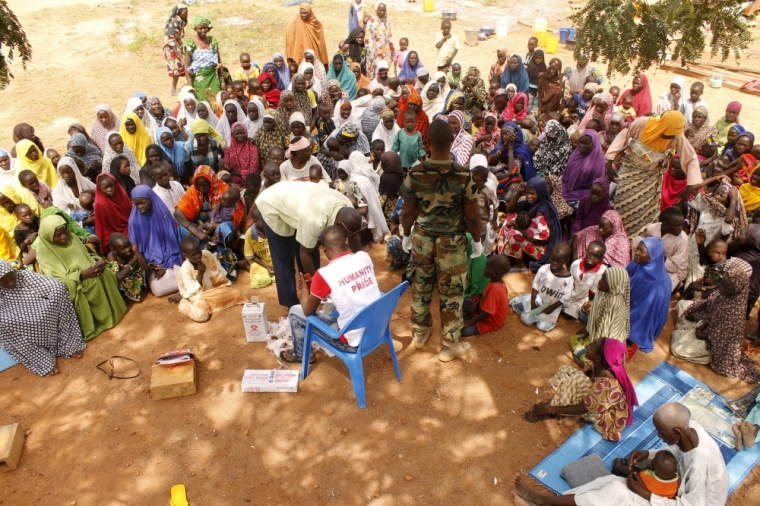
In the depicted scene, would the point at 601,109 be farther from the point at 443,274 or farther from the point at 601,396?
the point at 601,396

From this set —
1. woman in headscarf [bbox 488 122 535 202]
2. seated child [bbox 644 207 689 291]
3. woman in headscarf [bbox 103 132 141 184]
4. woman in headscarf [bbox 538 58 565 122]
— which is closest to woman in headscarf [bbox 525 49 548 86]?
woman in headscarf [bbox 538 58 565 122]

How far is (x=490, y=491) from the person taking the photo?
12.4 feet

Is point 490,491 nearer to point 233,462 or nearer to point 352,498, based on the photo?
point 352,498

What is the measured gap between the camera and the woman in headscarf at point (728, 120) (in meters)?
8.05

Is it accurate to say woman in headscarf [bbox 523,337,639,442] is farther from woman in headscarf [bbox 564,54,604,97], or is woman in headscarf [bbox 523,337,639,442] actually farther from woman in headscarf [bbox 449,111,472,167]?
woman in headscarf [bbox 564,54,604,97]

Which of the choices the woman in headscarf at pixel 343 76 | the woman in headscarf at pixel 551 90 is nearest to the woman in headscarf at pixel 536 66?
the woman in headscarf at pixel 551 90

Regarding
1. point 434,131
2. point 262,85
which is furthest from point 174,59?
point 434,131

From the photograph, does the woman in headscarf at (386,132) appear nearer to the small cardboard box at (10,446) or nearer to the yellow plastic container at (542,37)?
the small cardboard box at (10,446)

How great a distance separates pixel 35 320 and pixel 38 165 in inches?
120

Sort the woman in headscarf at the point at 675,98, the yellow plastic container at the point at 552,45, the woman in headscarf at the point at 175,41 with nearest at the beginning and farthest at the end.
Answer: the woman in headscarf at the point at 675,98 < the woman in headscarf at the point at 175,41 < the yellow plastic container at the point at 552,45

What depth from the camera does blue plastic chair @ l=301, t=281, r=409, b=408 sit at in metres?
3.91

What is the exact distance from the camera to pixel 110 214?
A: 6168 millimetres

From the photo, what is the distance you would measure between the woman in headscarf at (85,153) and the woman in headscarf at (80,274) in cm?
242

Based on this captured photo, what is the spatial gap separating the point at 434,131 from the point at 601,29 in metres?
1.43
